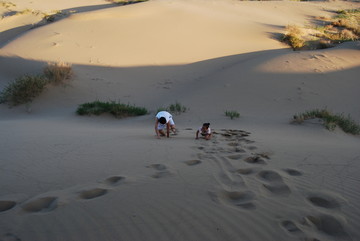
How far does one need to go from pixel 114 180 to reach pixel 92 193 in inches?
14.9

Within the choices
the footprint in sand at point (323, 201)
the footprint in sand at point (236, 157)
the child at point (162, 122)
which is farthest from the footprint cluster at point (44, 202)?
the child at point (162, 122)

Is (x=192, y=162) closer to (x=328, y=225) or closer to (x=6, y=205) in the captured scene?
(x=328, y=225)

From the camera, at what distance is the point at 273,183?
3.12 m

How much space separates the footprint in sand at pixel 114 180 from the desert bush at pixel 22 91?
761 centimetres

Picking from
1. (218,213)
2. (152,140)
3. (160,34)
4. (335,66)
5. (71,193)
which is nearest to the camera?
(218,213)

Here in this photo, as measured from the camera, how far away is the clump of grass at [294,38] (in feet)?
50.5

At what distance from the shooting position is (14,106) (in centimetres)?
940

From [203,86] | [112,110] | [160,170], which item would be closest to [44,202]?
[160,170]

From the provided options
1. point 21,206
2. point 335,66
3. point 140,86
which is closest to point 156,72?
point 140,86

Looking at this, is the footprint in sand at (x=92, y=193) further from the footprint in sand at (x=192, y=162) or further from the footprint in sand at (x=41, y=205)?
the footprint in sand at (x=192, y=162)

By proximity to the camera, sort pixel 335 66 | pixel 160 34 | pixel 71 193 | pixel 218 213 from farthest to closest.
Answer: pixel 160 34 → pixel 335 66 → pixel 71 193 → pixel 218 213

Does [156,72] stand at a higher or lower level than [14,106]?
higher

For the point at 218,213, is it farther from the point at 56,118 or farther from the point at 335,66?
the point at 335,66

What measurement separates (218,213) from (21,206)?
1.72 meters
